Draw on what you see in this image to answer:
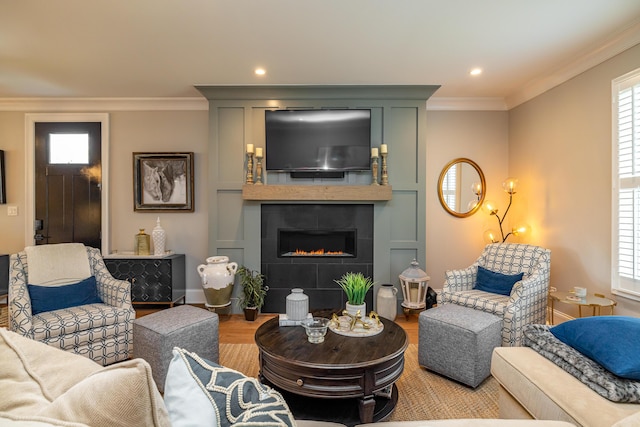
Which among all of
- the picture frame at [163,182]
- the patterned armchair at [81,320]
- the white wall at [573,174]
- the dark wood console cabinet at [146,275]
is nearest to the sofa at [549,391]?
the white wall at [573,174]

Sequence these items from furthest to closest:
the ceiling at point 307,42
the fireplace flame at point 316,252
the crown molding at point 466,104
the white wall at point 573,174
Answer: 1. the crown molding at point 466,104
2. the fireplace flame at point 316,252
3. the white wall at point 573,174
4. the ceiling at point 307,42

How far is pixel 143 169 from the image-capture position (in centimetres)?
431

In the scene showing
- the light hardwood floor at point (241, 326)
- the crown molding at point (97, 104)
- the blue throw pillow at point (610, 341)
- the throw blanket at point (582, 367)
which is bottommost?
the light hardwood floor at point (241, 326)

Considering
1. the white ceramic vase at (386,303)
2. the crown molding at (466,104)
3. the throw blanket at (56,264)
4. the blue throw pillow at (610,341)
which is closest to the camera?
the blue throw pillow at (610,341)

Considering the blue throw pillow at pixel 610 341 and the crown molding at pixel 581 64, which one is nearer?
the blue throw pillow at pixel 610 341

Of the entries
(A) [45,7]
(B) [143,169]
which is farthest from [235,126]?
(A) [45,7]

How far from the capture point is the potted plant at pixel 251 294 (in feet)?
12.1

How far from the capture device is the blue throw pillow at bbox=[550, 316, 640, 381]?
4.38 feet

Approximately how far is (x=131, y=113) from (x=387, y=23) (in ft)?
11.7

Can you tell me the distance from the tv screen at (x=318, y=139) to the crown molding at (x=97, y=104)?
4.00 feet

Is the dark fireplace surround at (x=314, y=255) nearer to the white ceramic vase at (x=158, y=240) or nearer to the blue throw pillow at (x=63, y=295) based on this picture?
the white ceramic vase at (x=158, y=240)

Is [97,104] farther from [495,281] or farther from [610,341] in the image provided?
[610,341]

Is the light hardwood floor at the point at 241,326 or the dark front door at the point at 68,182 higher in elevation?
the dark front door at the point at 68,182

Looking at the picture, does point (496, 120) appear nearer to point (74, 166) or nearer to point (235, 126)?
point (235, 126)
